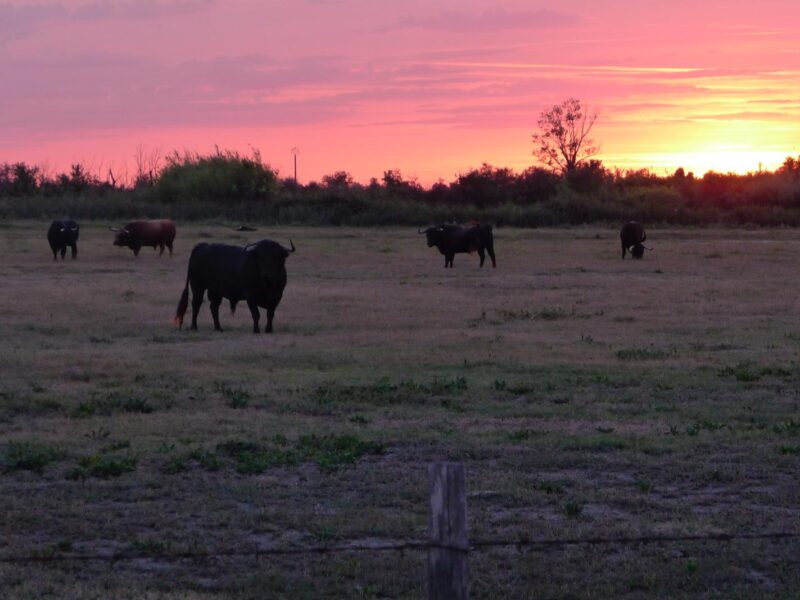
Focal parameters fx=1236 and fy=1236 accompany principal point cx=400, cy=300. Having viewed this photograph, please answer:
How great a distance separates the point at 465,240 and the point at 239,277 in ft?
52.6

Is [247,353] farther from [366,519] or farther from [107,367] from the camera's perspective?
[366,519]

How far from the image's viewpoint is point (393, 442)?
1019 centimetres

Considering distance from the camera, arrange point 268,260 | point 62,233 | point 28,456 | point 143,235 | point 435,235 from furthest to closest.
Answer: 1. point 143,235
2. point 62,233
3. point 435,235
4. point 268,260
5. point 28,456

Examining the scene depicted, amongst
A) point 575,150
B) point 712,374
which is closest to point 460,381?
point 712,374

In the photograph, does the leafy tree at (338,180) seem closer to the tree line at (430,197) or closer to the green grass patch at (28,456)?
the tree line at (430,197)

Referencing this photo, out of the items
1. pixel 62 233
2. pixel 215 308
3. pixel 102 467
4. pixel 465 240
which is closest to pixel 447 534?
pixel 102 467

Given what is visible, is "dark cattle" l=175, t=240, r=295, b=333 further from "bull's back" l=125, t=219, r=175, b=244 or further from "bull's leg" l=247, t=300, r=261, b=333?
"bull's back" l=125, t=219, r=175, b=244

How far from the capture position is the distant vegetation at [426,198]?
60625 mm

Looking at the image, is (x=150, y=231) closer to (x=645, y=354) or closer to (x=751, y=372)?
(x=645, y=354)

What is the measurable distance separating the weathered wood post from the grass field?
210cm

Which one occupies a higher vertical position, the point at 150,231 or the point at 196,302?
the point at 150,231

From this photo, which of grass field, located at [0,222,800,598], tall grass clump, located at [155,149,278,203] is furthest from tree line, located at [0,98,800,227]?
grass field, located at [0,222,800,598]

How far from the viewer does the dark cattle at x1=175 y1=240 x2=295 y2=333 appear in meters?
19.2

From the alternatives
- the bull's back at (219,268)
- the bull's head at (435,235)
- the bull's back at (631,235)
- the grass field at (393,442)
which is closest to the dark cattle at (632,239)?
the bull's back at (631,235)
